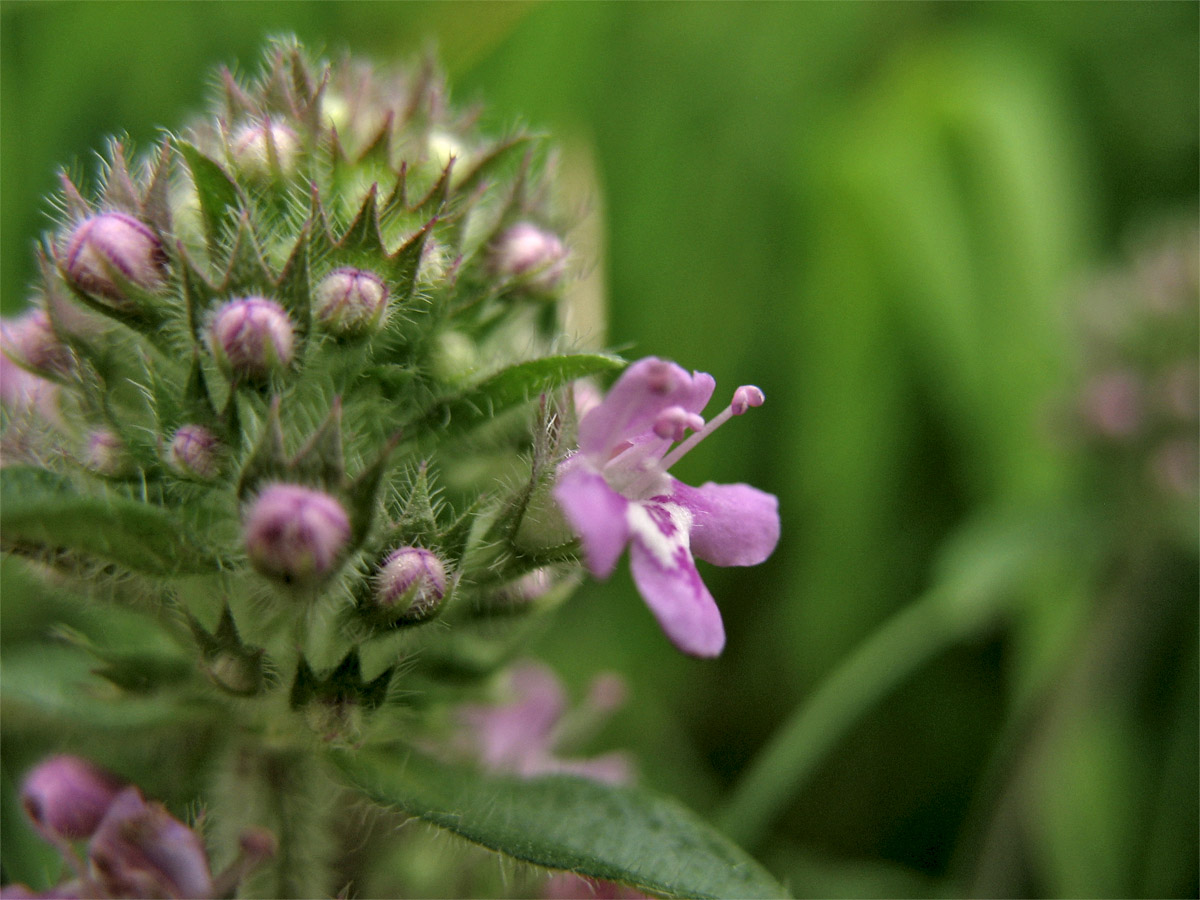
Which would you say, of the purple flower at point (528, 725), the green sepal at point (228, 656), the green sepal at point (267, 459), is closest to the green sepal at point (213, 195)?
the green sepal at point (267, 459)

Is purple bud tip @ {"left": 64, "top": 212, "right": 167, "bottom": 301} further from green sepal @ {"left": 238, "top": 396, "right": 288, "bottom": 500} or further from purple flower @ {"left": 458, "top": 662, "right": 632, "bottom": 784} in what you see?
purple flower @ {"left": 458, "top": 662, "right": 632, "bottom": 784}

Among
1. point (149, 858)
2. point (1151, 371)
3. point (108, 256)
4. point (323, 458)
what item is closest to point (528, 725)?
point (149, 858)

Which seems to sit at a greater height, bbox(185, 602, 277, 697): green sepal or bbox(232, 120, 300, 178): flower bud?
bbox(232, 120, 300, 178): flower bud

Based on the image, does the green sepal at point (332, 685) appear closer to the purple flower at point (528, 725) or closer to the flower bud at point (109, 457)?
the flower bud at point (109, 457)

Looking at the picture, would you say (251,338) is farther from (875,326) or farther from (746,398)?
(875,326)

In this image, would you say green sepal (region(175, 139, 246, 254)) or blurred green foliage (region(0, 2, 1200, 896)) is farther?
blurred green foliage (region(0, 2, 1200, 896))

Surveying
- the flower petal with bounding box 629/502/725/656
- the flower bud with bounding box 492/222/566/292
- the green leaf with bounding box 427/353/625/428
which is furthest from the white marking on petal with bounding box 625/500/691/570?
the flower bud with bounding box 492/222/566/292

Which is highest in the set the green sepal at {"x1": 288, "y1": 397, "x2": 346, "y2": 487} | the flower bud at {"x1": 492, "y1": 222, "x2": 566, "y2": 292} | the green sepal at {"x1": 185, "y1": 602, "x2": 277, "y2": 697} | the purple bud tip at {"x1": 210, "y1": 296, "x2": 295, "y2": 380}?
the flower bud at {"x1": 492, "y1": 222, "x2": 566, "y2": 292}
